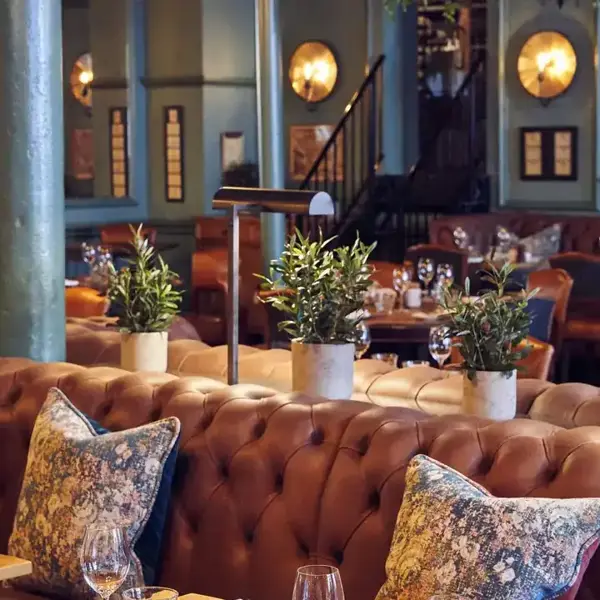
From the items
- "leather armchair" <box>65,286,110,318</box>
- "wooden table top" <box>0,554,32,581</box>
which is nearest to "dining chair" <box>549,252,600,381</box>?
"leather armchair" <box>65,286,110,318</box>

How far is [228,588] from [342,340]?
702 mm

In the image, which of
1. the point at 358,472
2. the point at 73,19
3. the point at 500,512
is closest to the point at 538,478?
the point at 500,512

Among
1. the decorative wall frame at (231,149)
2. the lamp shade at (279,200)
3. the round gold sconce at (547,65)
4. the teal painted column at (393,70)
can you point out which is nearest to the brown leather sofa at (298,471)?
the lamp shade at (279,200)

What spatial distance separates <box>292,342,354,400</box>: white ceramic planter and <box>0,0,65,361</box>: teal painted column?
133 centimetres

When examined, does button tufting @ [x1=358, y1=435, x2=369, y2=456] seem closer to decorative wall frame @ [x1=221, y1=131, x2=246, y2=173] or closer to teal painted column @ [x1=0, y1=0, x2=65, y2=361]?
teal painted column @ [x1=0, y1=0, x2=65, y2=361]

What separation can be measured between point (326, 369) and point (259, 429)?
270 mm

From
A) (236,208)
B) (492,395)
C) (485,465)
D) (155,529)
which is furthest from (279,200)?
(485,465)

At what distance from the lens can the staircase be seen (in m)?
12.4

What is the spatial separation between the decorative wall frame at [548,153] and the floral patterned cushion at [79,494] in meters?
9.24

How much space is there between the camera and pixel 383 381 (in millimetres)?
3475

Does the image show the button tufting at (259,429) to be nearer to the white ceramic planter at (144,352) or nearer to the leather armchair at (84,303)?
the white ceramic planter at (144,352)

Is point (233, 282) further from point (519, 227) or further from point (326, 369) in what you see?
point (519, 227)

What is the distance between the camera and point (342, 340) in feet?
10.9

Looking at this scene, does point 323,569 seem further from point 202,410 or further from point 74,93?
point 74,93
